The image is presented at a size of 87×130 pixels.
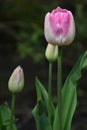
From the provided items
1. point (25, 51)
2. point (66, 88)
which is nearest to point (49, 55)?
point (66, 88)

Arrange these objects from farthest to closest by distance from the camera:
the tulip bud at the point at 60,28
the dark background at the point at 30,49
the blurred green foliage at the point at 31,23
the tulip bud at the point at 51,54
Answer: the blurred green foliage at the point at 31,23
the dark background at the point at 30,49
the tulip bud at the point at 51,54
the tulip bud at the point at 60,28

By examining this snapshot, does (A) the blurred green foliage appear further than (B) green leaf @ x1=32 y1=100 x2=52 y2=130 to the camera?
Yes

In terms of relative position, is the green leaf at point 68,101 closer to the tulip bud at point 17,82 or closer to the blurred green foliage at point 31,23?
the tulip bud at point 17,82

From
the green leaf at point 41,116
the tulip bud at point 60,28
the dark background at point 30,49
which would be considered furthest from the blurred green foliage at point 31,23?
the tulip bud at point 60,28

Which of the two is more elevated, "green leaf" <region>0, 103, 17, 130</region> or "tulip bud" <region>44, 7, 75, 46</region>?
"tulip bud" <region>44, 7, 75, 46</region>

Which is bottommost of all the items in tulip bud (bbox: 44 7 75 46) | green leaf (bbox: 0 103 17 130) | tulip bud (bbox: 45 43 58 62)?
green leaf (bbox: 0 103 17 130)

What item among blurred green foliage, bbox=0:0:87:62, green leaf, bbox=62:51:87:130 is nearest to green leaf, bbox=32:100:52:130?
green leaf, bbox=62:51:87:130

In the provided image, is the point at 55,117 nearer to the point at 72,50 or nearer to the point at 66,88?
the point at 66,88

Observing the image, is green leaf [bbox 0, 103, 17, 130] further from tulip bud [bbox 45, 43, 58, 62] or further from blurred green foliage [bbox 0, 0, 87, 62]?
blurred green foliage [bbox 0, 0, 87, 62]
